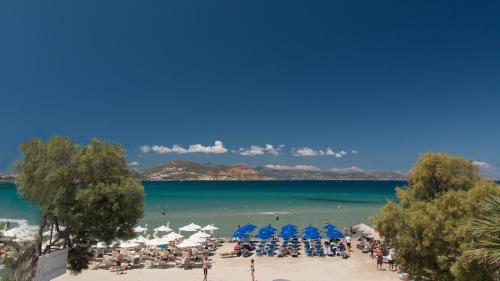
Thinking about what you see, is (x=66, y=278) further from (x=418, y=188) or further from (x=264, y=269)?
(x=418, y=188)

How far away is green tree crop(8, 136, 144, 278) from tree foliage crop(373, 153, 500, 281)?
9906mm

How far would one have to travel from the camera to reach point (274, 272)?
22.6m

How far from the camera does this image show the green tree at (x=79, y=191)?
12.9 m

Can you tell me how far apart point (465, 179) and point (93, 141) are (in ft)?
51.2

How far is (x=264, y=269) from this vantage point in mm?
23422

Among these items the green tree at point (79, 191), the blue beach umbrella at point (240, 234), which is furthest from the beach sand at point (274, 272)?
the green tree at point (79, 191)

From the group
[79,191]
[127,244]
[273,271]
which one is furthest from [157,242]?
[79,191]

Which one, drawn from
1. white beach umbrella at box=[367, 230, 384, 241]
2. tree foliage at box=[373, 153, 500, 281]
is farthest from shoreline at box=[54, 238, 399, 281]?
tree foliage at box=[373, 153, 500, 281]

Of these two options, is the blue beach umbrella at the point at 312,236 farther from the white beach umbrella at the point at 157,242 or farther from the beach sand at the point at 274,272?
the white beach umbrella at the point at 157,242

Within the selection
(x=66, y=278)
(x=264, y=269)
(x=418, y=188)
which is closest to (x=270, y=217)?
(x=264, y=269)

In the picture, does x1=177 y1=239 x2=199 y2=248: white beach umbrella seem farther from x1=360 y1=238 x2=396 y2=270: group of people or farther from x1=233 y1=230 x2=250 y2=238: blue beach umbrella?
x1=360 y1=238 x2=396 y2=270: group of people

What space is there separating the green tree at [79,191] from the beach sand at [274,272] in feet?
29.2

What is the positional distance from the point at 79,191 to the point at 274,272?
14189 mm

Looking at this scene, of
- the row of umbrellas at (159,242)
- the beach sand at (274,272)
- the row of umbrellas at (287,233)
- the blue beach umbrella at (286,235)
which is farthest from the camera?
the blue beach umbrella at (286,235)
